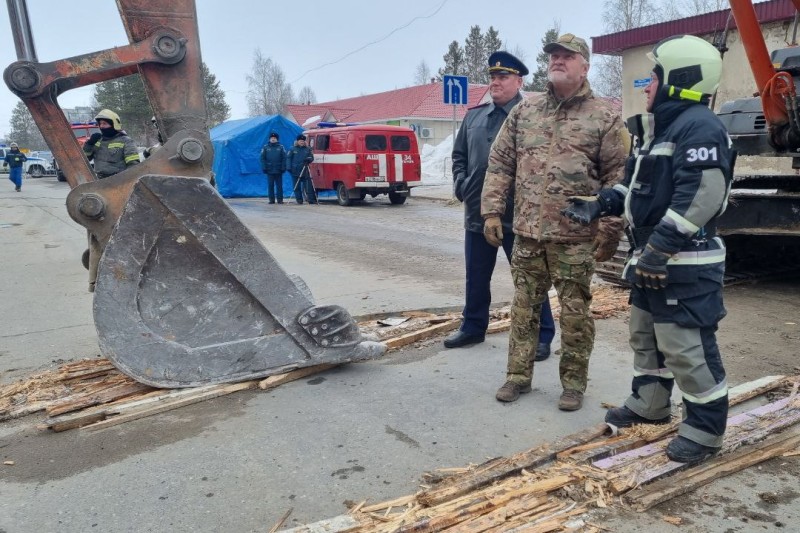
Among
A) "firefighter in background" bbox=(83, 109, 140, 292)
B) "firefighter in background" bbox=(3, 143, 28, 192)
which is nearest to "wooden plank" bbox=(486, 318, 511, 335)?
"firefighter in background" bbox=(83, 109, 140, 292)

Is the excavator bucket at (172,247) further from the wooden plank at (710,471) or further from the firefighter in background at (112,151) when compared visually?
the firefighter in background at (112,151)

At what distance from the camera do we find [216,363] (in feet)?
13.3

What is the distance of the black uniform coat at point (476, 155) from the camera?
15.3 feet

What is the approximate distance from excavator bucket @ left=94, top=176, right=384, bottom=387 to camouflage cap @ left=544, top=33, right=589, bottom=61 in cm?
197

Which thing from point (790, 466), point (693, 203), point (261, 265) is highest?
point (693, 203)

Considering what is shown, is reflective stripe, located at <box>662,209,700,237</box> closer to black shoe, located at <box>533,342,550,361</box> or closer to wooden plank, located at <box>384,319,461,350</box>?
black shoe, located at <box>533,342,550,361</box>

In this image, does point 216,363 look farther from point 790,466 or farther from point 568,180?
point 790,466

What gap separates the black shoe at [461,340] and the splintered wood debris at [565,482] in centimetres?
168

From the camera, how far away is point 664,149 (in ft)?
10.1

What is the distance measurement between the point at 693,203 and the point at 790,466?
1305 millimetres

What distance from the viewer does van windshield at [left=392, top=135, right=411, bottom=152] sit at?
18545 mm

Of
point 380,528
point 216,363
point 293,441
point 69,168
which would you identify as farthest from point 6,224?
point 380,528

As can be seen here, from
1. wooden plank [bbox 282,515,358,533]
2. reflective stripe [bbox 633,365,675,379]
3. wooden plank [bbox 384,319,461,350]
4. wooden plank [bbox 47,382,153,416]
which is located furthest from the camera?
wooden plank [bbox 384,319,461,350]

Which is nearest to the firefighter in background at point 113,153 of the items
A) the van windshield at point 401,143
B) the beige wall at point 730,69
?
the beige wall at point 730,69
